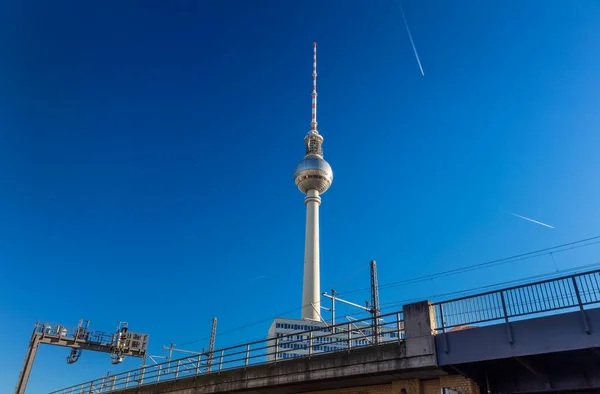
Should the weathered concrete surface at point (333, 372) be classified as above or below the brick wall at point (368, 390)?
above

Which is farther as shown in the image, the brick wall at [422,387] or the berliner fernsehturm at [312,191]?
the berliner fernsehturm at [312,191]

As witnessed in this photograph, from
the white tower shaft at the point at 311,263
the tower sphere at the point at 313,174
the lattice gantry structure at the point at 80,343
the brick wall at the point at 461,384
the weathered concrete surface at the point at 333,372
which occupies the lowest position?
the brick wall at the point at 461,384

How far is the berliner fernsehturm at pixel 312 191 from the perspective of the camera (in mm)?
86438

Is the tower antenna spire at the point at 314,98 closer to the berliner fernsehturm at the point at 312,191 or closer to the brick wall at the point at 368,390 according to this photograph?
the berliner fernsehturm at the point at 312,191

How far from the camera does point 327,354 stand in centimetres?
1642

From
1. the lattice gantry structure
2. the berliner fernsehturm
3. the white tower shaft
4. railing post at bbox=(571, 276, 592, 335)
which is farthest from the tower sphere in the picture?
railing post at bbox=(571, 276, 592, 335)

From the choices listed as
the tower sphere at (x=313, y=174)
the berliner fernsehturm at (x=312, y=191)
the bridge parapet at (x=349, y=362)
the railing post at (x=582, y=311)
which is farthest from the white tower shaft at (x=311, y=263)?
the railing post at (x=582, y=311)

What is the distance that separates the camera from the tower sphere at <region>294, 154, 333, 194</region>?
99.9 meters

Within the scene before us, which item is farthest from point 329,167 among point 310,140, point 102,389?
point 102,389

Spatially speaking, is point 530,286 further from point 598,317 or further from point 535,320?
point 598,317

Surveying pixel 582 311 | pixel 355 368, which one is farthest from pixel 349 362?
pixel 582 311

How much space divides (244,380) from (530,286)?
11528mm

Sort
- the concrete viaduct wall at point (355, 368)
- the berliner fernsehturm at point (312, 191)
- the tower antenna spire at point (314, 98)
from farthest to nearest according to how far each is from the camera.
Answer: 1. the tower antenna spire at point (314, 98)
2. the berliner fernsehturm at point (312, 191)
3. the concrete viaduct wall at point (355, 368)

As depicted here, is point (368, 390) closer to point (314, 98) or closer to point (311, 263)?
point (311, 263)
